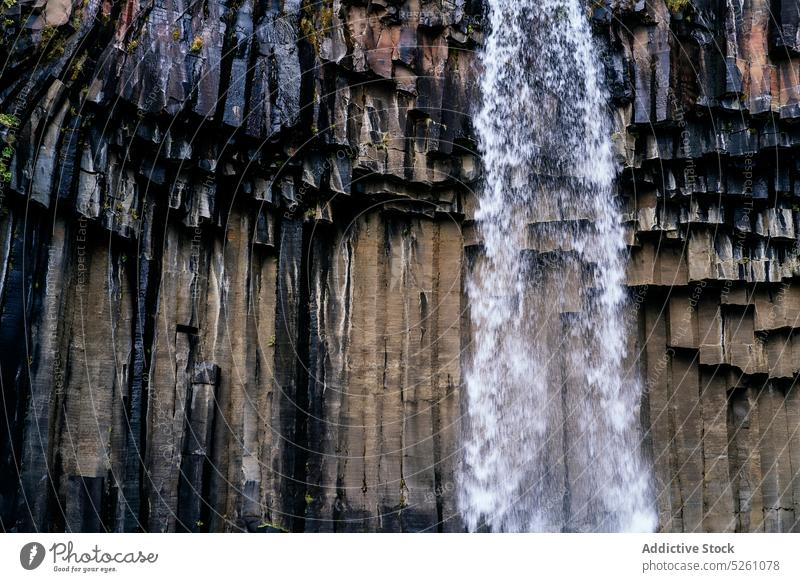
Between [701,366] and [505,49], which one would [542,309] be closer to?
[701,366]

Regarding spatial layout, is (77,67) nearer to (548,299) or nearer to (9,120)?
(9,120)

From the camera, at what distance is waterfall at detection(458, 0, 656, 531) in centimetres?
1938

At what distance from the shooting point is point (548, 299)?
1995 cm

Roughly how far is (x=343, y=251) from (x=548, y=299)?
175 inches

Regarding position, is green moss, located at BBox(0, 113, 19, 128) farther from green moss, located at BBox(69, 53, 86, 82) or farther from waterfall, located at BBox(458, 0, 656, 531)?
waterfall, located at BBox(458, 0, 656, 531)

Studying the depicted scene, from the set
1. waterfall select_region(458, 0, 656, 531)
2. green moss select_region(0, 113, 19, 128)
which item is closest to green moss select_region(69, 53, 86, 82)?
green moss select_region(0, 113, 19, 128)

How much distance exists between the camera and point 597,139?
65.9ft

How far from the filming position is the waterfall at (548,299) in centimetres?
1938

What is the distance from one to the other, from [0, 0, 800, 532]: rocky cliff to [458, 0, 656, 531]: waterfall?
40cm

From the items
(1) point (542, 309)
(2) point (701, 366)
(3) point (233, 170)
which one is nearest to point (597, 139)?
(1) point (542, 309)
